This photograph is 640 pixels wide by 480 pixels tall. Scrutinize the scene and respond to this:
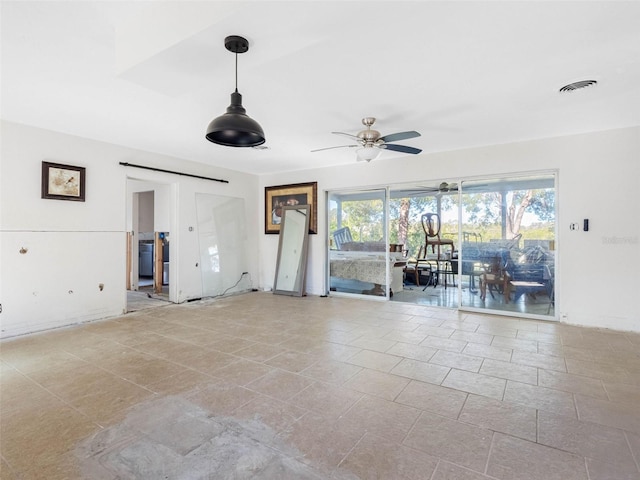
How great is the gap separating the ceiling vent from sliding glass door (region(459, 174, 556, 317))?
197cm

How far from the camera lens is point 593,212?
4.36m

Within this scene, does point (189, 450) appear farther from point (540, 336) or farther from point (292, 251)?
point (292, 251)

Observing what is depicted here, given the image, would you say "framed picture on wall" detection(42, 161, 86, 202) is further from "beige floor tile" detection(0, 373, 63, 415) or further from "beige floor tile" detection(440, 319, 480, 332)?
"beige floor tile" detection(440, 319, 480, 332)

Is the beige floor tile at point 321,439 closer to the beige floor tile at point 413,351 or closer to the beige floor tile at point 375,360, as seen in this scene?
the beige floor tile at point 375,360

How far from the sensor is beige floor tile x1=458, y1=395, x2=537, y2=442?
2.05 m

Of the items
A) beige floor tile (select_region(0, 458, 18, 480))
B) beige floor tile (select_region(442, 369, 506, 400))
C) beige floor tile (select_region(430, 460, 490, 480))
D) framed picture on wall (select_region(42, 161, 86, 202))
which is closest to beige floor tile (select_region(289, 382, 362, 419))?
beige floor tile (select_region(430, 460, 490, 480))

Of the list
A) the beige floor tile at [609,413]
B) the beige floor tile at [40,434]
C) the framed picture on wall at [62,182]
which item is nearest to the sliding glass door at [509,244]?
the beige floor tile at [609,413]

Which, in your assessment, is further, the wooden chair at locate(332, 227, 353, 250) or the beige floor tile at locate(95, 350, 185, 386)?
the wooden chair at locate(332, 227, 353, 250)

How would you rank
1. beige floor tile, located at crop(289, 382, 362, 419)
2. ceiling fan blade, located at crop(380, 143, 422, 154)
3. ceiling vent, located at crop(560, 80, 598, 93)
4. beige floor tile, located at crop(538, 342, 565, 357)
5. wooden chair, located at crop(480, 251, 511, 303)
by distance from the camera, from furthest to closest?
1. wooden chair, located at crop(480, 251, 511, 303)
2. ceiling fan blade, located at crop(380, 143, 422, 154)
3. beige floor tile, located at crop(538, 342, 565, 357)
4. ceiling vent, located at crop(560, 80, 598, 93)
5. beige floor tile, located at crop(289, 382, 362, 419)

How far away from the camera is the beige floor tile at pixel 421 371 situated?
111 inches

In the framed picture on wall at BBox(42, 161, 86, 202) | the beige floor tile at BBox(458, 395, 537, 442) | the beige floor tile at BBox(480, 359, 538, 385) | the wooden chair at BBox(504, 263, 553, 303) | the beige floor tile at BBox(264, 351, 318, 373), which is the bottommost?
the beige floor tile at BBox(458, 395, 537, 442)

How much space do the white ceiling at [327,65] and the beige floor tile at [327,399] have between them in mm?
2492

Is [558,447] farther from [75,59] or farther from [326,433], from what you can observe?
[75,59]

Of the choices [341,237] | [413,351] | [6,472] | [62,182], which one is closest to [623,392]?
[413,351]
